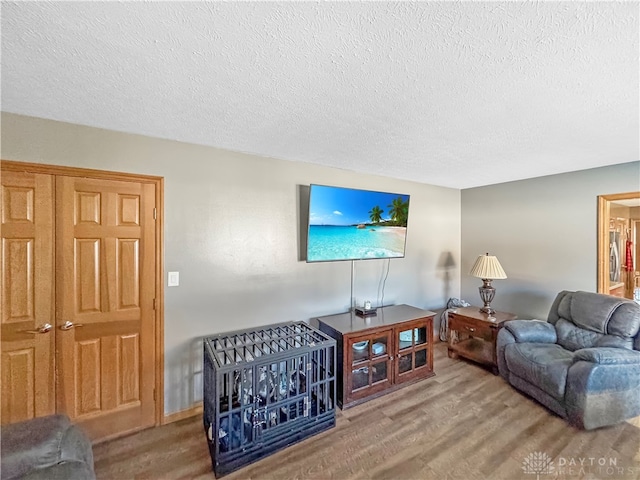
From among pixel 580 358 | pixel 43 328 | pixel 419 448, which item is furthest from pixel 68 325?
pixel 580 358

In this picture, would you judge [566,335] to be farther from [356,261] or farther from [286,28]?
[286,28]

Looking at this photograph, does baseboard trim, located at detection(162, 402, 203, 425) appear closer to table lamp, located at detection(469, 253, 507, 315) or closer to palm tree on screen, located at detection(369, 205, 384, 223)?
palm tree on screen, located at detection(369, 205, 384, 223)

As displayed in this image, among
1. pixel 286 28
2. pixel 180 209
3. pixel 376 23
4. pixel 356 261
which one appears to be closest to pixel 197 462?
pixel 180 209

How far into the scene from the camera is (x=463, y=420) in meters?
2.26

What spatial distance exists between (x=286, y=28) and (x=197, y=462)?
2551 millimetres

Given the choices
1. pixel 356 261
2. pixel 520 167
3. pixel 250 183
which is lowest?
pixel 356 261

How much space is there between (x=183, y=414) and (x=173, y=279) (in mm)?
1140

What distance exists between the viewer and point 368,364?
2531 mm

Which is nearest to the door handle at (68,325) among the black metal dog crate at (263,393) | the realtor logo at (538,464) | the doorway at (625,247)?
the black metal dog crate at (263,393)

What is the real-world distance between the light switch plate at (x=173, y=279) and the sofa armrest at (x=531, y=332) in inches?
128

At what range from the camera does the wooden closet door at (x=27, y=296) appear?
68.7 inches

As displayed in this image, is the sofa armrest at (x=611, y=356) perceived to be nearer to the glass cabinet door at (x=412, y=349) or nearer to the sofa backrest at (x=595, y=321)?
the sofa backrest at (x=595, y=321)

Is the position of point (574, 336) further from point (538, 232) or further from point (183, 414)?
point (183, 414)

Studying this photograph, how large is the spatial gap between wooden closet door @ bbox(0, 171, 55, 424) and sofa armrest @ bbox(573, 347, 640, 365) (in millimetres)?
4012
